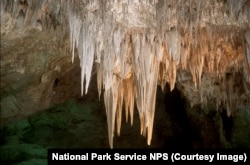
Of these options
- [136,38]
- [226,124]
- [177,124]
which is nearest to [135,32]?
[136,38]

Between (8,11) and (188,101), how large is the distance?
4011mm

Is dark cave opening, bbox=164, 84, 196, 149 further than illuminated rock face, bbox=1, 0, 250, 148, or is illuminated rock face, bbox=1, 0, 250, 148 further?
dark cave opening, bbox=164, 84, 196, 149

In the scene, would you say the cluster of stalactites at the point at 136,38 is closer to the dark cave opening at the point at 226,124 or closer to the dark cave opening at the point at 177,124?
the dark cave opening at the point at 226,124

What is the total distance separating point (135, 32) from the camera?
417cm

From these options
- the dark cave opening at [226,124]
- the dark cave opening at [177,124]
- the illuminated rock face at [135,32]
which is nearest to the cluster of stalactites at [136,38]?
the illuminated rock face at [135,32]

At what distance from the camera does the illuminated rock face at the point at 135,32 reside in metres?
3.99

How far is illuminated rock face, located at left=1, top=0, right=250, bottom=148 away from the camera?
399 cm

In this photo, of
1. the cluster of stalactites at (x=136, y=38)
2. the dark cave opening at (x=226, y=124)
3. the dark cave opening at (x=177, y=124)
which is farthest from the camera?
the dark cave opening at (x=177, y=124)

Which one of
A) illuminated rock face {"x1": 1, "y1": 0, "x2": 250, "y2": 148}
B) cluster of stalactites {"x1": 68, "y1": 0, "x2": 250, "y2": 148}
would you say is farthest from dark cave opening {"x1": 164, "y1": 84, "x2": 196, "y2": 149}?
cluster of stalactites {"x1": 68, "y1": 0, "x2": 250, "y2": 148}

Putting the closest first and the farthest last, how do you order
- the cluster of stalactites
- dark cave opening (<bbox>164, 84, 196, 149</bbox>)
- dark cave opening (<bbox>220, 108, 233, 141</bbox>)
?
1. the cluster of stalactites
2. dark cave opening (<bbox>220, 108, 233, 141</bbox>)
3. dark cave opening (<bbox>164, 84, 196, 149</bbox>)

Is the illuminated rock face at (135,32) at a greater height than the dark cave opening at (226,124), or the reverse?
the illuminated rock face at (135,32)

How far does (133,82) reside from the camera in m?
4.66

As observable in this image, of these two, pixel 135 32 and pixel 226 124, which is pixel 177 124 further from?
pixel 135 32

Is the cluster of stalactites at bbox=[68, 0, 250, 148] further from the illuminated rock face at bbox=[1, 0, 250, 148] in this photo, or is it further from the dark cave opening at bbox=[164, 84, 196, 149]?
the dark cave opening at bbox=[164, 84, 196, 149]
